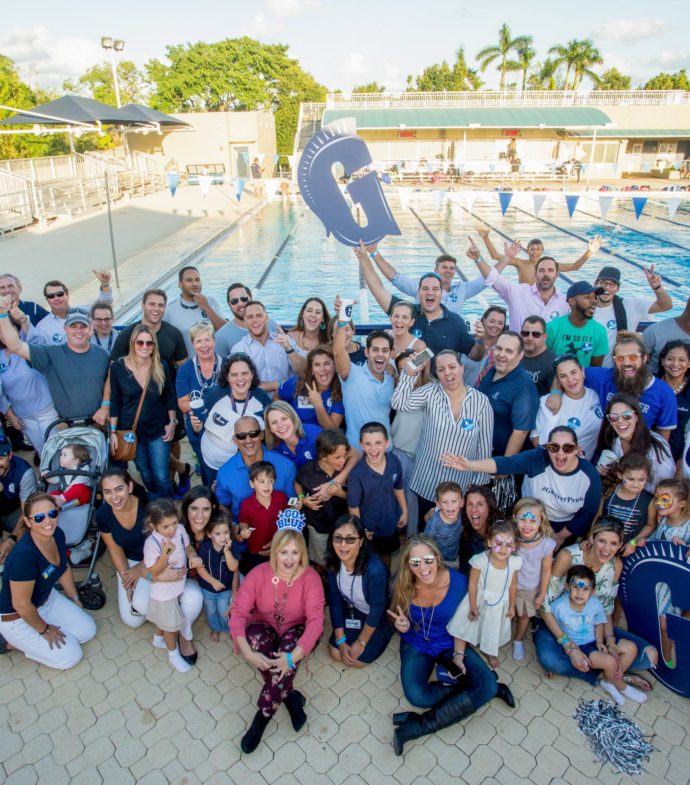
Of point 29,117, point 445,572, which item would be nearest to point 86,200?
point 29,117

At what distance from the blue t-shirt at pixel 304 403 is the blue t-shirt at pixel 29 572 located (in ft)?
6.16

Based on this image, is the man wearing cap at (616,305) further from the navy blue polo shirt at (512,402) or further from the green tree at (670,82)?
the green tree at (670,82)

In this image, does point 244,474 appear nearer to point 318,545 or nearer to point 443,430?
point 318,545

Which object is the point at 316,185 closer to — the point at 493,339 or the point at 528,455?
the point at 493,339

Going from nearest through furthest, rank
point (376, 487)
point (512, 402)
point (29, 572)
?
point (29, 572) → point (376, 487) → point (512, 402)

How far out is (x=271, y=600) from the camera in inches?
124

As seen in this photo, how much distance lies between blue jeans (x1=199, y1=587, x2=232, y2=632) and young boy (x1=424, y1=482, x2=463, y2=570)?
4.46 ft

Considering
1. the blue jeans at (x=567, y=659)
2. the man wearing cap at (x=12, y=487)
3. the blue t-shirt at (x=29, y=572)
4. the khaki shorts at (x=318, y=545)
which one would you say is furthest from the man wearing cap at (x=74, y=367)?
the blue jeans at (x=567, y=659)

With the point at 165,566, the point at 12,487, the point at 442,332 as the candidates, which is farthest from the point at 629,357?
the point at 12,487

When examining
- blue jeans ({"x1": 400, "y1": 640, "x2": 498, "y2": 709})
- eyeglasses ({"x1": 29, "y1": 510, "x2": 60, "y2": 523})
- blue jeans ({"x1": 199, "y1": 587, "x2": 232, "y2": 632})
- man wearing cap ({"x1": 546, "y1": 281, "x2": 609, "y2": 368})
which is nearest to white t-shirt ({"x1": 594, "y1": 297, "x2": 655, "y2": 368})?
man wearing cap ({"x1": 546, "y1": 281, "x2": 609, "y2": 368})

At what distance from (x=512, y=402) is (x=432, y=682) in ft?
5.84

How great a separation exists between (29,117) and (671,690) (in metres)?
17.7

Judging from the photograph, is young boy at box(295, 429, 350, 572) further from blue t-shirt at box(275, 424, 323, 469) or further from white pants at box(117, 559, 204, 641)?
white pants at box(117, 559, 204, 641)

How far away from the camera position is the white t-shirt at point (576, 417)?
11.8 feet
